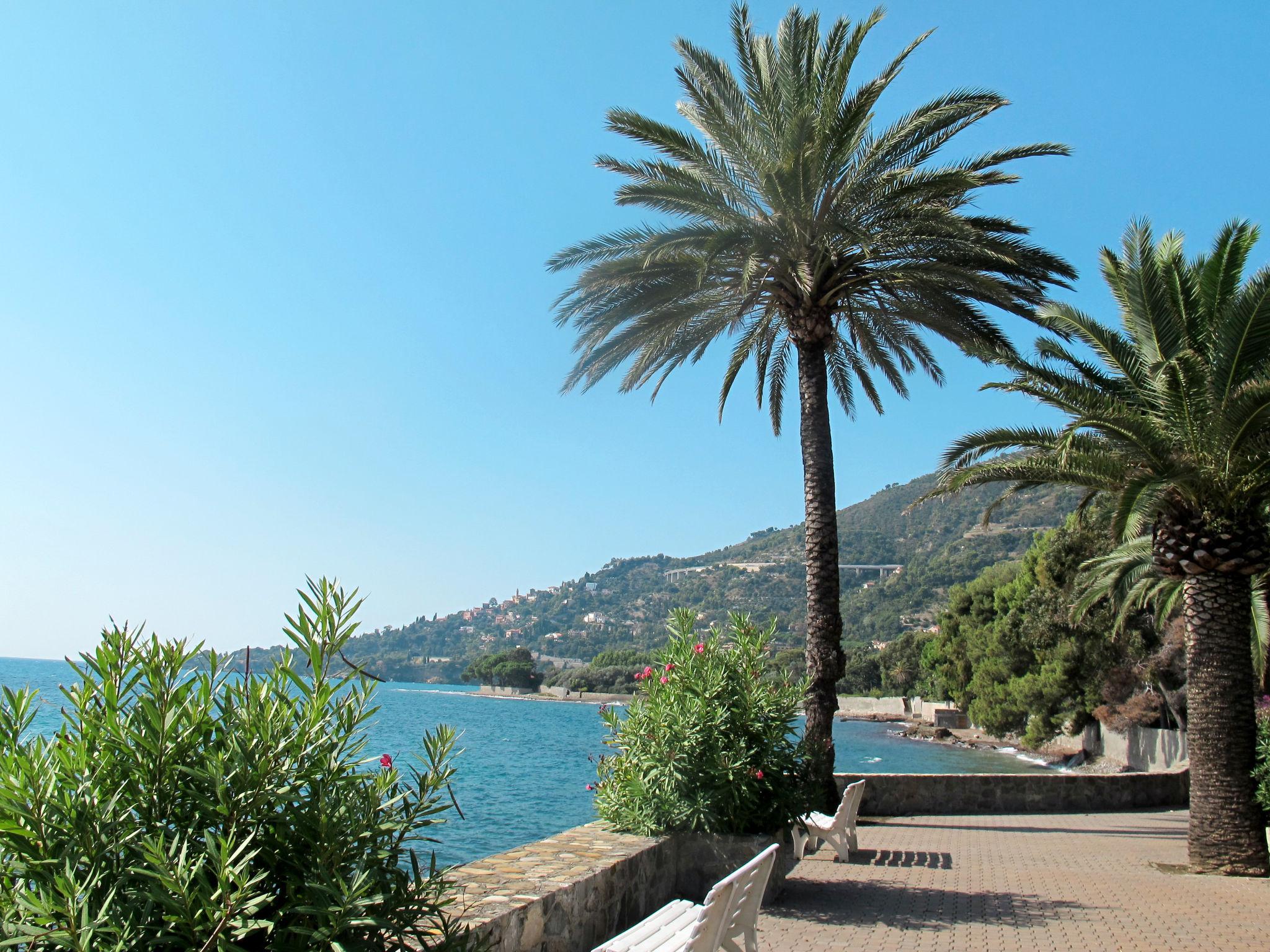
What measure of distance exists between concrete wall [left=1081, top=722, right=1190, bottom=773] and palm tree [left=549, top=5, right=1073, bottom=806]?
69.4 feet

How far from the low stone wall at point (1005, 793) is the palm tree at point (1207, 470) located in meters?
5.79

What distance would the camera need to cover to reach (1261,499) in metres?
10.6

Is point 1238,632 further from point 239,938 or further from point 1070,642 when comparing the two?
point 1070,642

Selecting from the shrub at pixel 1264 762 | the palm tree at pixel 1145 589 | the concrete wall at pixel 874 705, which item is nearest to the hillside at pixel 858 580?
the concrete wall at pixel 874 705

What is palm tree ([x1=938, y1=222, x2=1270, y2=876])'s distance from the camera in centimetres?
1016

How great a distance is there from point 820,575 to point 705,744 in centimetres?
532

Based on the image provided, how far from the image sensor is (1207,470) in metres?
10.4

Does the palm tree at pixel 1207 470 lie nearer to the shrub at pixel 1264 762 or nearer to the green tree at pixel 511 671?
the shrub at pixel 1264 762

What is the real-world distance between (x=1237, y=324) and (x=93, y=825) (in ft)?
37.2

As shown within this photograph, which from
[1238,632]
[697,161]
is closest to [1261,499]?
[1238,632]

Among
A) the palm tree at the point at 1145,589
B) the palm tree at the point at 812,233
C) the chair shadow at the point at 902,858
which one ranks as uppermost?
the palm tree at the point at 812,233

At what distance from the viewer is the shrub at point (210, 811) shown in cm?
255

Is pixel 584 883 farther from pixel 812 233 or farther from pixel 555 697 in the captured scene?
pixel 555 697

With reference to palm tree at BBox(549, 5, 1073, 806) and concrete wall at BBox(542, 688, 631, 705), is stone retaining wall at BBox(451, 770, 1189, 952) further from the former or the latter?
concrete wall at BBox(542, 688, 631, 705)
